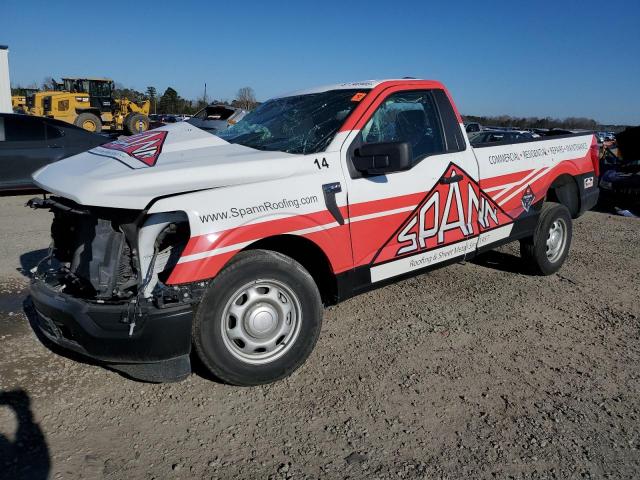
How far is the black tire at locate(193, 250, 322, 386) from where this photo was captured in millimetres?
2951

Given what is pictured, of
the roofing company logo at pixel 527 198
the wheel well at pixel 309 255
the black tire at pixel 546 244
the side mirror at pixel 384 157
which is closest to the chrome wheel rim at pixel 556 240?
the black tire at pixel 546 244

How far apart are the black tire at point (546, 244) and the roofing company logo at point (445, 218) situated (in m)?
0.96

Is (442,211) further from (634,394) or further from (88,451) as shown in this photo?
(88,451)

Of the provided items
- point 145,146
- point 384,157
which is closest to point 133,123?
point 145,146

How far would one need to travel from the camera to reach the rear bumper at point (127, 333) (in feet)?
9.12

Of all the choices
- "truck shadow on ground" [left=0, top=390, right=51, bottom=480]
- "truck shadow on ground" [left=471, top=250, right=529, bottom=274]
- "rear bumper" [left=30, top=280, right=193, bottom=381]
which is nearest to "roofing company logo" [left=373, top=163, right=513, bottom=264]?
"truck shadow on ground" [left=471, top=250, right=529, bottom=274]

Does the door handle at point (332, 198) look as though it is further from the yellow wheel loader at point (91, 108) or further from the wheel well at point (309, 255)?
the yellow wheel loader at point (91, 108)

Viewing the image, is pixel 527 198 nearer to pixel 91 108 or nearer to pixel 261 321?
pixel 261 321

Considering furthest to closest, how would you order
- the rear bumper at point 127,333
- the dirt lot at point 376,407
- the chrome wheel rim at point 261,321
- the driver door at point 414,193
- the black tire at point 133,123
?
the black tire at point 133,123 → the driver door at point 414,193 → the chrome wheel rim at point 261,321 → the rear bumper at point 127,333 → the dirt lot at point 376,407

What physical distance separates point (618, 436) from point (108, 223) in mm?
3165

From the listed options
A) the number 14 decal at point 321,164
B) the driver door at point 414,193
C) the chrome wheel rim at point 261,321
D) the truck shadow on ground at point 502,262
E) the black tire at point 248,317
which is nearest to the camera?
the black tire at point 248,317

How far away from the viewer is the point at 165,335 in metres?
2.81

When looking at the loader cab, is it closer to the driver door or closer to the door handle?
the driver door

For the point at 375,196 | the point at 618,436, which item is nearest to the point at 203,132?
the point at 375,196
